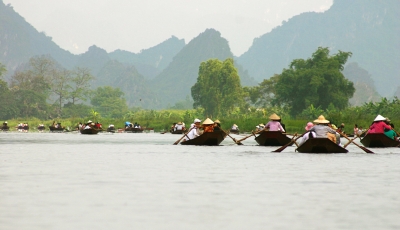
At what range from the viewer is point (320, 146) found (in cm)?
1659

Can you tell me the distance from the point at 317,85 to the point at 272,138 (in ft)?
83.8

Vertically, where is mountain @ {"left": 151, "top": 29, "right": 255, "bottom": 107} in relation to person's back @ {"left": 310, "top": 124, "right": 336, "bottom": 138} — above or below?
above

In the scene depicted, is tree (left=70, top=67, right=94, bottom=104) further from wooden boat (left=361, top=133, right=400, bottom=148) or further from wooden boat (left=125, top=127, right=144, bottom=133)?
wooden boat (left=361, top=133, right=400, bottom=148)

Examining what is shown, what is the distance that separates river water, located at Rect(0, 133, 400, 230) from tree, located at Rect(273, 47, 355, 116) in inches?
1345

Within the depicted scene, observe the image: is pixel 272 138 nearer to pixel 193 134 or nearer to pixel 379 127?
pixel 193 134

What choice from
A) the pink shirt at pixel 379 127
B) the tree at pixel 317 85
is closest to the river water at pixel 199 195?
the pink shirt at pixel 379 127

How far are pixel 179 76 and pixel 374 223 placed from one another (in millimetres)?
149095

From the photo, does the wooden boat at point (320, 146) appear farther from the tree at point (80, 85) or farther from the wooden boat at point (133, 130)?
the tree at point (80, 85)

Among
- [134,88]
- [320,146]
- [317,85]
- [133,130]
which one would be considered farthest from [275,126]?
[134,88]

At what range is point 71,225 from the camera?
587cm

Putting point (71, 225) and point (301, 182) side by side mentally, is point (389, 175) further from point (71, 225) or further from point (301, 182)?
point (71, 225)

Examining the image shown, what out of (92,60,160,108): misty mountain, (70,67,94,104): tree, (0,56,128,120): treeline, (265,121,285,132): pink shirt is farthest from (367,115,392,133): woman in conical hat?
(92,60,160,108): misty mountain

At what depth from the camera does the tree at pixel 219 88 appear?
188 ft

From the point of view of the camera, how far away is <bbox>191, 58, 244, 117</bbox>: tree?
57.4 meters
